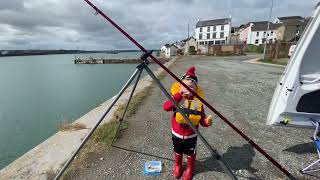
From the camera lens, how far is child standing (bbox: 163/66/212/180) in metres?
3.48

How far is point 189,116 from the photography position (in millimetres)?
3463

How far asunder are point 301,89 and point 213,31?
288ft

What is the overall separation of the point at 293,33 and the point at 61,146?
73779mm

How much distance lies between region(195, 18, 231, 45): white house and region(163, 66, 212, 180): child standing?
86484mm

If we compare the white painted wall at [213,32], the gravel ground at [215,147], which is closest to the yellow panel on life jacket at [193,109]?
the gravel ground at [215,147]

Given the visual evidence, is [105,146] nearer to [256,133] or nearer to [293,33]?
[256,133]

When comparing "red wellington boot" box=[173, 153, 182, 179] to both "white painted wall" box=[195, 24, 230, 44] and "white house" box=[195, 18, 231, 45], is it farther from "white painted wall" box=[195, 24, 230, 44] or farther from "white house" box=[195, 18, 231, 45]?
"white painted wall" box=[195, 24, 230, 44]

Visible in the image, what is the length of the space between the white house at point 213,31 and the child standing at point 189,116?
284 ft

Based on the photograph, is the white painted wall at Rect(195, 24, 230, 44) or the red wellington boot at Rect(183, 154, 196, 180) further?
the white painted wall at Rect(195, 24, 230, 44)

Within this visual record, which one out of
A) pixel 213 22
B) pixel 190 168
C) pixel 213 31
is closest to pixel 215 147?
pixel 190 168

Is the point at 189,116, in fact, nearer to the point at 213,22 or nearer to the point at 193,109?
the point at 193,109

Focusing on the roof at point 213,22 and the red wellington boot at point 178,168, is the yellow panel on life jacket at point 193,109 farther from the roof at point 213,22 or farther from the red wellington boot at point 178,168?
the roof at point 213,22

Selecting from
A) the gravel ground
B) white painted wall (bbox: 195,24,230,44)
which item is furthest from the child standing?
white painted wall (bbox: 195,24,230,44)

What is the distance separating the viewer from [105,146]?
493 cm
